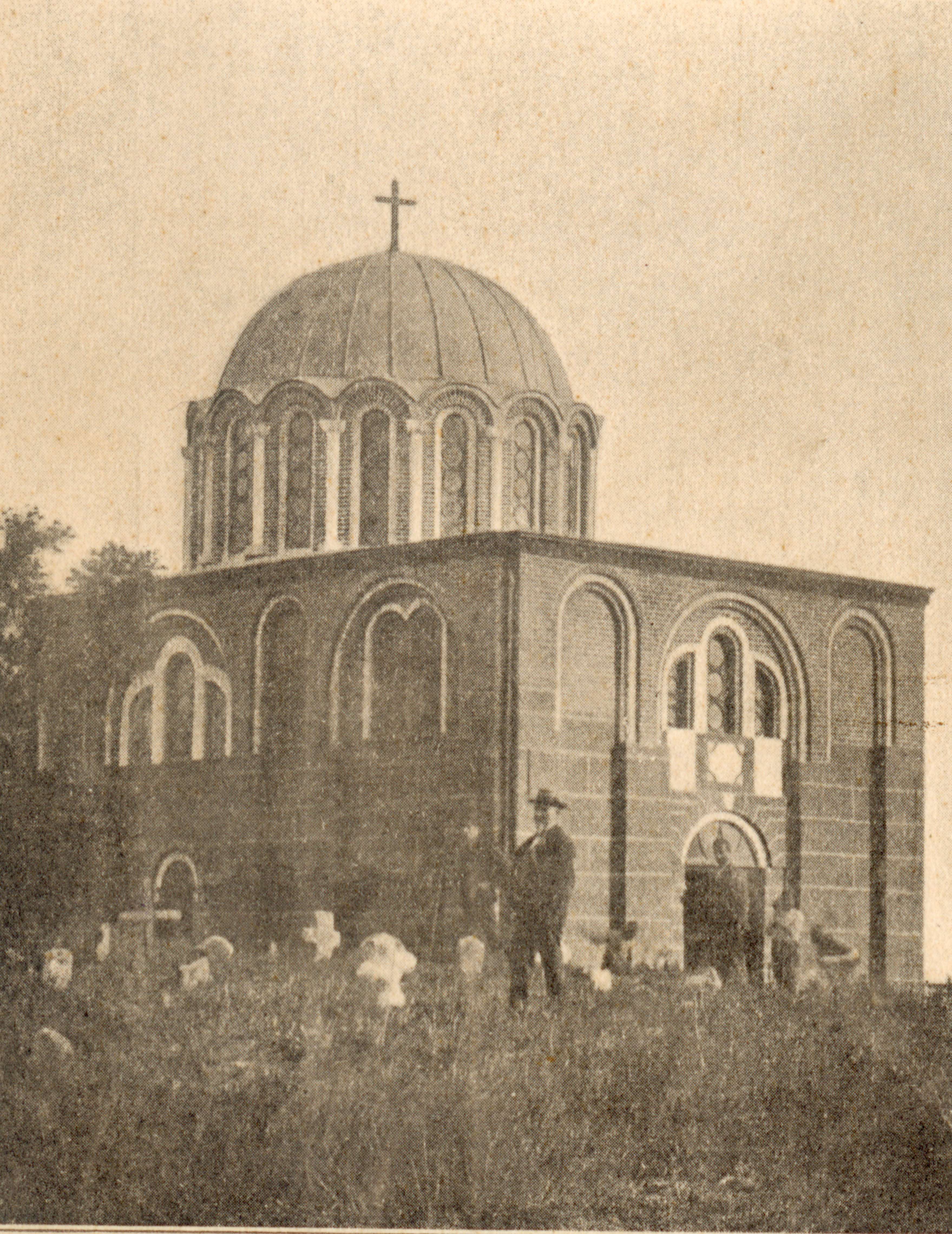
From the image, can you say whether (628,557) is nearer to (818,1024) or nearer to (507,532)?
(507,532)

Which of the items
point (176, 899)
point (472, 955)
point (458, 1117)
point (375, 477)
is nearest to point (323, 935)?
point (472, 955)

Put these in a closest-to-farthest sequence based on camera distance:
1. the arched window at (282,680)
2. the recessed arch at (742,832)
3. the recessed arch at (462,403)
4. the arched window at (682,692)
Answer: the recessed arch at (742,832) → the arched window at (682,692) → the arched window at (282,680) → the recessed arch at (462,403)

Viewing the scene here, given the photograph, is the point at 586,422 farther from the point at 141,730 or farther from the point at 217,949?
the point at 217,949

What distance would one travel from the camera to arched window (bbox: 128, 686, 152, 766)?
100 ft

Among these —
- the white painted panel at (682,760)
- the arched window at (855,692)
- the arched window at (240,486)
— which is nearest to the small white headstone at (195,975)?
the white painted panel at (682,760)

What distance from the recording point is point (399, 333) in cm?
A: 3262

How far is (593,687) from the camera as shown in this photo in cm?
2816

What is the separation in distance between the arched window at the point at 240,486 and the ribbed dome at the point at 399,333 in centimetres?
66

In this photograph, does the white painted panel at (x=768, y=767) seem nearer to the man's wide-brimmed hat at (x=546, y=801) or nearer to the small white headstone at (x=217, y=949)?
the small white headstone at (x=217, y=949)

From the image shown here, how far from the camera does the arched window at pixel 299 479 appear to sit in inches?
1262

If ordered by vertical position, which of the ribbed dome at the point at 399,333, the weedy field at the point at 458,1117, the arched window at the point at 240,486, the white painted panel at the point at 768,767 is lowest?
the weedy field at the point at 458,1117

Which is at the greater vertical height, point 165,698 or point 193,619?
point 193,619

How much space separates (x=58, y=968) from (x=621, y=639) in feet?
31.2

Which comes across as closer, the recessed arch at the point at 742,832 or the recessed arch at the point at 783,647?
the recessed arch at the point at 742,832
